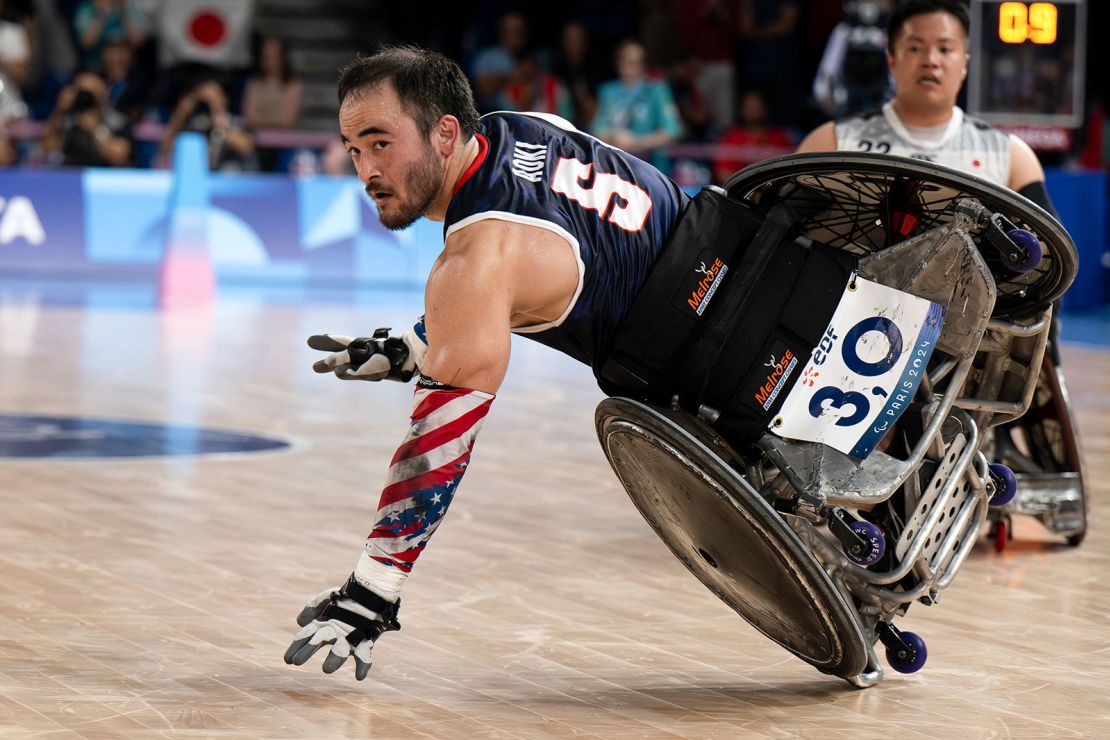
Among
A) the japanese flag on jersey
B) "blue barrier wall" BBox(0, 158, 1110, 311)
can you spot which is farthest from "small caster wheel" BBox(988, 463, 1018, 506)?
the japanese flag on jersey

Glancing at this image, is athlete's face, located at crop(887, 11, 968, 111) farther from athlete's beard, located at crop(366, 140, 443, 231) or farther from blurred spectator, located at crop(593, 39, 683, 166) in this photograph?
blurred spectator, located at crop(593, 39, 683, 166)

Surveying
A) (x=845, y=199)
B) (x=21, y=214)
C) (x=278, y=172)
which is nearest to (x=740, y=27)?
(x=278, y=172)

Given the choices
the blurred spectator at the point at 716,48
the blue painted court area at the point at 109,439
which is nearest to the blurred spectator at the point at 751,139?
the blurred spectator at the point at 716,48

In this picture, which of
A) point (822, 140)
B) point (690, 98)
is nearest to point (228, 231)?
point (690, 98)

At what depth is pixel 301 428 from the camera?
8.30 metres

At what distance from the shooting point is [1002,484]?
4449 mm

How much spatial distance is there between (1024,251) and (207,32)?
52.3 ft

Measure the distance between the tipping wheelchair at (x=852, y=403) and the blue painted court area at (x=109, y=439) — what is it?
12.1 ft

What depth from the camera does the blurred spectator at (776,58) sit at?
17.2 m

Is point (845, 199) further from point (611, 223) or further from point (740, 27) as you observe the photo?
point (740, 27)

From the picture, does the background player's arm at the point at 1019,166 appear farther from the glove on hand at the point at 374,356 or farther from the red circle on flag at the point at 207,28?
the red circle on flag at the point at 207,28

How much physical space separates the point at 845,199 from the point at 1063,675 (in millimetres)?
1342

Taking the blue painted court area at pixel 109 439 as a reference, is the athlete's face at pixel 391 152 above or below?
above

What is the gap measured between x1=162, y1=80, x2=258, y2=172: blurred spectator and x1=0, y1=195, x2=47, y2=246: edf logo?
173 cm
